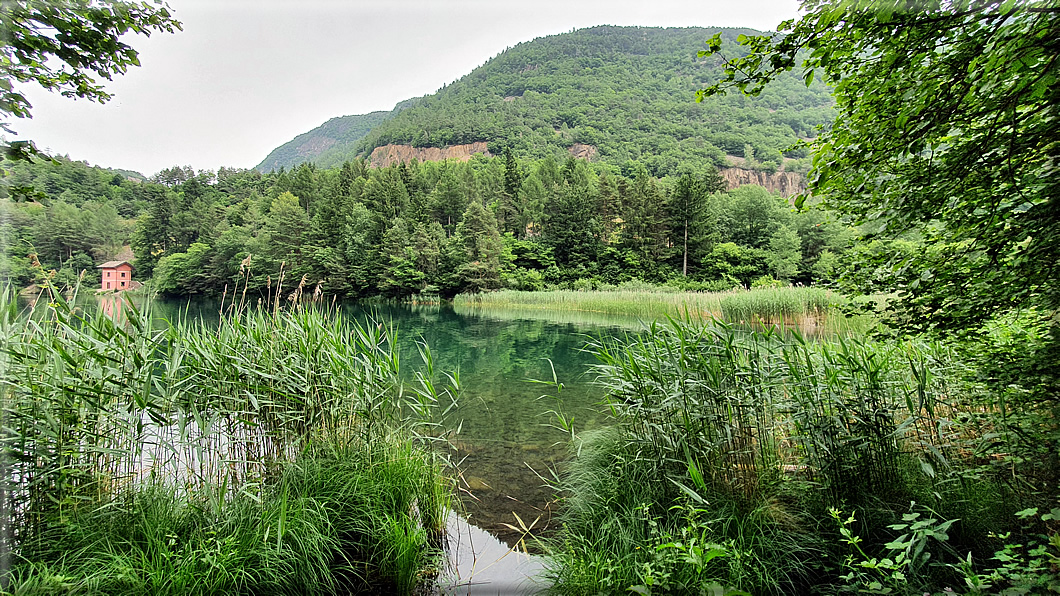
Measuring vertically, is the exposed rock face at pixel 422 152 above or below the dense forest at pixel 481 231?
above

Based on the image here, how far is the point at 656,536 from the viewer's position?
2172 mm

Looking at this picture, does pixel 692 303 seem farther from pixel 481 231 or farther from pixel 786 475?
pixel 481 231

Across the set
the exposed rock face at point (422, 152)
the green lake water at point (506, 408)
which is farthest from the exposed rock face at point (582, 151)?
the green lake water at point (506, 408)

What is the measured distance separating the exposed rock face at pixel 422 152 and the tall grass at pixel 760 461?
73773mm

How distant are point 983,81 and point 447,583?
10.5ft

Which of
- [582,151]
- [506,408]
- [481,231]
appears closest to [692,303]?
[506,408]

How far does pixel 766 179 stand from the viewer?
→ 110 feet

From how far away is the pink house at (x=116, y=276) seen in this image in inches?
100

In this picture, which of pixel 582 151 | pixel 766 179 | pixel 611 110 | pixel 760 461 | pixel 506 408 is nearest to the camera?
pixel 760 461

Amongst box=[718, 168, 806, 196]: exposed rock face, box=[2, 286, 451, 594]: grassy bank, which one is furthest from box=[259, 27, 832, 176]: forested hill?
box=[2, 286, 451, 594]: grassy bank

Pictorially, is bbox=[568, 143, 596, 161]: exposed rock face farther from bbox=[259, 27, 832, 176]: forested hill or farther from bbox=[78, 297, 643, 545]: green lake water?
bbox=[78, 297, 643, 545]: green lake water

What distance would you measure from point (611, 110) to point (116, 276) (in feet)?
199

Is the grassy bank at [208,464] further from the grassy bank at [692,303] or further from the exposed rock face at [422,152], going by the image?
the exposed rock face at [422,152]

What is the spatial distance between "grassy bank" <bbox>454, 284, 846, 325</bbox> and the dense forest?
172 inches
